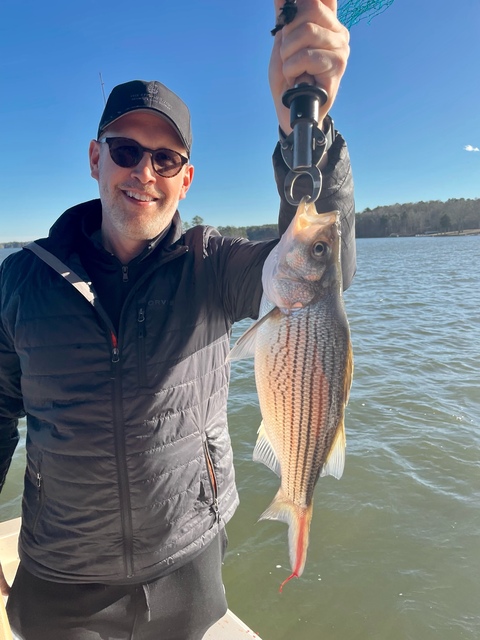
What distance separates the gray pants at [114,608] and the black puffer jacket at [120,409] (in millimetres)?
85

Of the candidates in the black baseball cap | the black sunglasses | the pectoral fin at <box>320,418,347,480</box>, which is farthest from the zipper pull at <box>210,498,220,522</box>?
the black baseball cap

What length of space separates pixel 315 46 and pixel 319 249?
779mm

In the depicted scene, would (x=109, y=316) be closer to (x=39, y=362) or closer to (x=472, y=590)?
(x=39, y=362)

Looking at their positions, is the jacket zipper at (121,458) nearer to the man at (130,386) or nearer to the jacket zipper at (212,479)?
the man at (130,386)

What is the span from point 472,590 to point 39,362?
15.0 ft

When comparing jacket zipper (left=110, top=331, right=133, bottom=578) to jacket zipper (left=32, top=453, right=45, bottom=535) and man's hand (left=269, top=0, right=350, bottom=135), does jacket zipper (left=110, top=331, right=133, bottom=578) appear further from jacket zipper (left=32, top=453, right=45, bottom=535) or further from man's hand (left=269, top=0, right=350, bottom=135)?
man's hand (left=269, top=0, right=350, bottom=135)

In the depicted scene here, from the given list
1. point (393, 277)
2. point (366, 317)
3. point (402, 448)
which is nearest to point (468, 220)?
point (393, 277)

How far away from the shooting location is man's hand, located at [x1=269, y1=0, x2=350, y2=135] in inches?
70.2

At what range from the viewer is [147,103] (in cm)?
232

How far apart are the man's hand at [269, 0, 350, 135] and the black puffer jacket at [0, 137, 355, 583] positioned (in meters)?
0.32

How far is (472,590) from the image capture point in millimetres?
4434

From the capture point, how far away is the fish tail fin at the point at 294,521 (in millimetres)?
1906

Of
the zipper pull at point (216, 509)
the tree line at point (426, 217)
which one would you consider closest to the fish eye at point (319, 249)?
the zipper pull at point (216, 509)

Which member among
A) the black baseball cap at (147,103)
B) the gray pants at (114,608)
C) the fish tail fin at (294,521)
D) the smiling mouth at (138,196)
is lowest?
the gray pants at (114,608)
